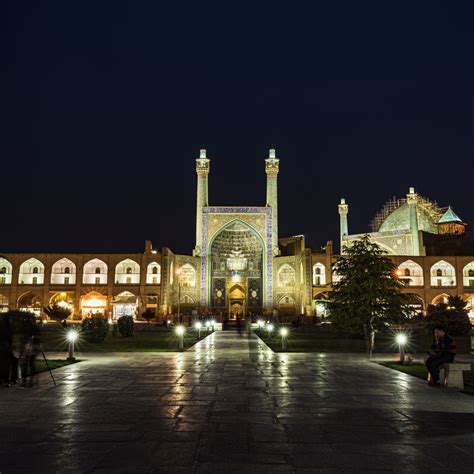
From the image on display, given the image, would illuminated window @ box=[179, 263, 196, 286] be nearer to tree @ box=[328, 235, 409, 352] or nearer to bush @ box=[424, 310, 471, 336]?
bush @ box=[424, 310, 471, 336]

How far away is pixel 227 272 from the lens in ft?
163

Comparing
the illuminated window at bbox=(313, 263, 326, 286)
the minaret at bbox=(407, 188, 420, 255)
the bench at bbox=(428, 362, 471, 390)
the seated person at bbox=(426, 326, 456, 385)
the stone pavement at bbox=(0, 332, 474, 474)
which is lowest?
the stone pavement at bbox=(0, 332, 474, 474)

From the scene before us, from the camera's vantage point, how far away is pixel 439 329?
28.6ft

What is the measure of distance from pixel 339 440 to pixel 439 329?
4689mm

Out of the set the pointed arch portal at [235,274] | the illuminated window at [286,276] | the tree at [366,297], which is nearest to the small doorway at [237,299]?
the pointed arch portal at [235,274]

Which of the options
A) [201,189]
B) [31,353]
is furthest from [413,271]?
[31,353]

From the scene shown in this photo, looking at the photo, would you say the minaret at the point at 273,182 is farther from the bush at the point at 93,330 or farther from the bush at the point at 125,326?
the bush at the point at 93,330

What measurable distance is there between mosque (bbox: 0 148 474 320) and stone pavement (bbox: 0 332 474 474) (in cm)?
3519

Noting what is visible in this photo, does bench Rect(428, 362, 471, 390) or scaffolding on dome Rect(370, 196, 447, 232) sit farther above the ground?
scaffolding on dome Rect(370, 196, 447, 232)

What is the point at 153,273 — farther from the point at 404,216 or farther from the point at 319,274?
the point at 404,216

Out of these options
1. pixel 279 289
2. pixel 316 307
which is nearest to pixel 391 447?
pixel 316 307

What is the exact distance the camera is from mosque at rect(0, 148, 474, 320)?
45.3 meters

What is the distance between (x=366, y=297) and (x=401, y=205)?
42647 mm

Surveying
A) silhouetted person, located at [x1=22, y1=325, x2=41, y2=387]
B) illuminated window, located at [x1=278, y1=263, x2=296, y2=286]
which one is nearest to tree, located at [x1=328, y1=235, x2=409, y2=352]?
silhouetted person, located at [x1=22, y1=325, x2=41, y2=387]
